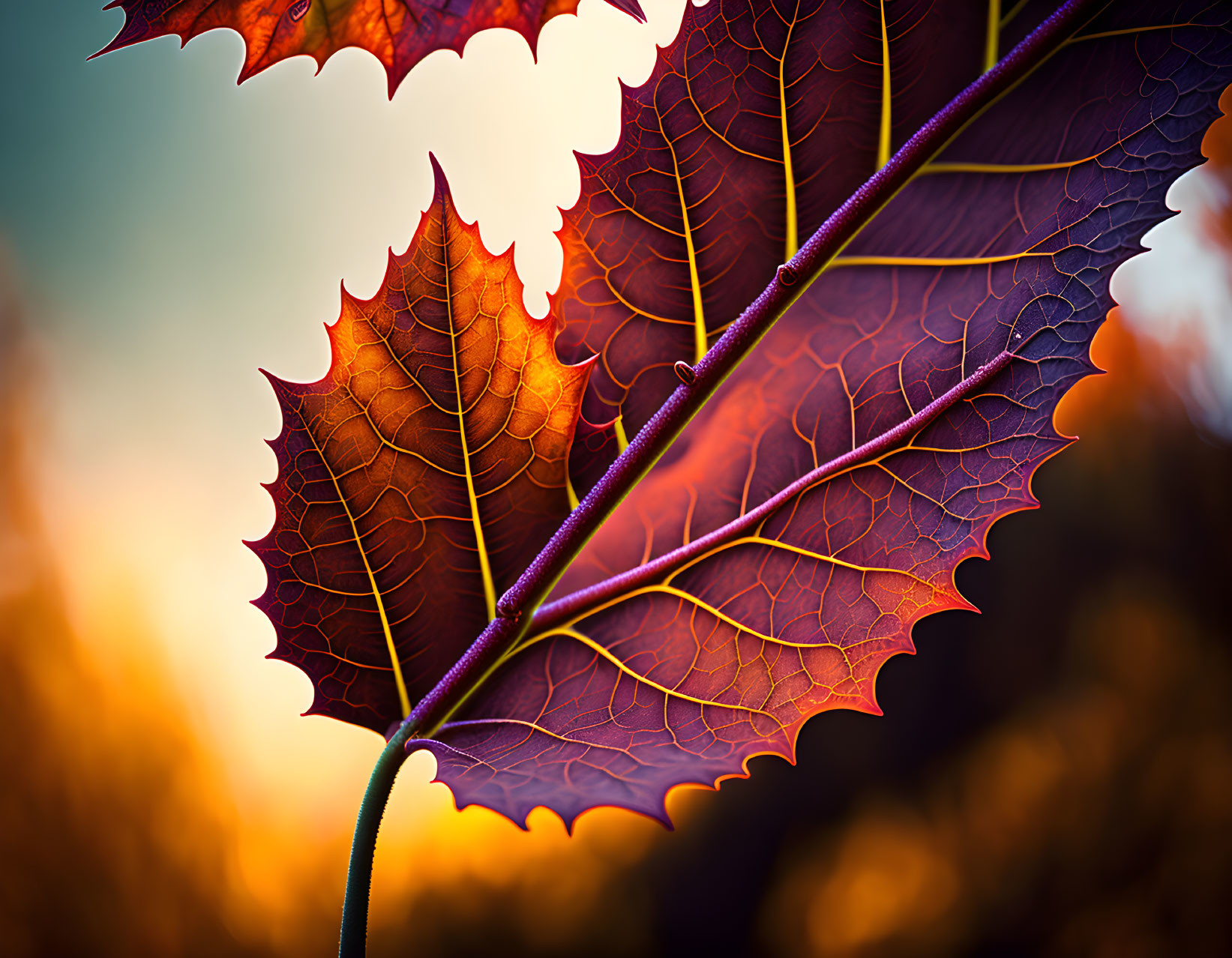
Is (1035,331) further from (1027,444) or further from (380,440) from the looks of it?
(380,440)

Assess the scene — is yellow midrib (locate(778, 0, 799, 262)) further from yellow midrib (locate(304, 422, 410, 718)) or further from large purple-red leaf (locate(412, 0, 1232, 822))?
yellow midrib (locate(304, 422, 410, 718))

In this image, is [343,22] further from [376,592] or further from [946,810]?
[946,810]

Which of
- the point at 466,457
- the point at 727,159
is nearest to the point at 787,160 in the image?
the point at 727,159

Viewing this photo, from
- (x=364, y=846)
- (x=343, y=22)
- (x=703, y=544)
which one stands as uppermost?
(x=343, y=22)

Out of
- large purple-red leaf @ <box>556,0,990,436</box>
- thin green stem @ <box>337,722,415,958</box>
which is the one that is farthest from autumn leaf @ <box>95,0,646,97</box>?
thin green stem @ <box>337,722,415,958</box>

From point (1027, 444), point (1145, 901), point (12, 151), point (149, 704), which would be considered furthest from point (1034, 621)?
point (12, 151)
